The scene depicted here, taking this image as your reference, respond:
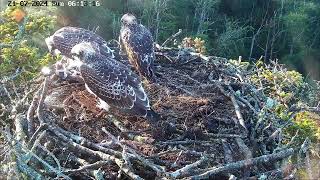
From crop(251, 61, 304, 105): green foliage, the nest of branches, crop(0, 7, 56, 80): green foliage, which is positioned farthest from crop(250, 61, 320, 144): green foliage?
crop(0, 7, 56, 80): green foliage

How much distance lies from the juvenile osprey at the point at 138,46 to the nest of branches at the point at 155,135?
0.19 m

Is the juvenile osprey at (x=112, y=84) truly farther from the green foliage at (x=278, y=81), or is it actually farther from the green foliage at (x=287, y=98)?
the green foliage at (x=278, y=81)

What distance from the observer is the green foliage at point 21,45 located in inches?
200

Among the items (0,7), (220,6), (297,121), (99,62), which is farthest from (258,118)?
(220,6)

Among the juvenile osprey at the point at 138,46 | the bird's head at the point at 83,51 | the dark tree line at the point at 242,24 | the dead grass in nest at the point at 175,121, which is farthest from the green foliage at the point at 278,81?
the dark tree line at the point at 242,24

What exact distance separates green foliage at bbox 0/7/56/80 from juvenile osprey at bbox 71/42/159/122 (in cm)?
60

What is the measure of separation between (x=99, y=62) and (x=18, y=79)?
0.96 m

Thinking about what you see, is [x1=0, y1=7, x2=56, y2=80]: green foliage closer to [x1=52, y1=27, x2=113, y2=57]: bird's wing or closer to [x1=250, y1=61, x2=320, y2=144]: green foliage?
[x1=52, y1=27, x2=113, y2=57]: bird's wing

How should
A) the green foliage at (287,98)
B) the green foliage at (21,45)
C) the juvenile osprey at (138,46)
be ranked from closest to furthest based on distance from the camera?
the green foliage at (287,98) → the green foliage at (21,45) → the juvenile osprey at (138,46)

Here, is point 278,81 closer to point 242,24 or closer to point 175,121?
point 175,121

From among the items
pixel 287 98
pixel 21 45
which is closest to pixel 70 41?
pixel 21 45

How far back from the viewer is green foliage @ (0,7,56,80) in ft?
16.7

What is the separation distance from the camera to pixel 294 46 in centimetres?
2698

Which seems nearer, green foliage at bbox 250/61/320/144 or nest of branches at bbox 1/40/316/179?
nest of branches at bbox 1/40/316/179
